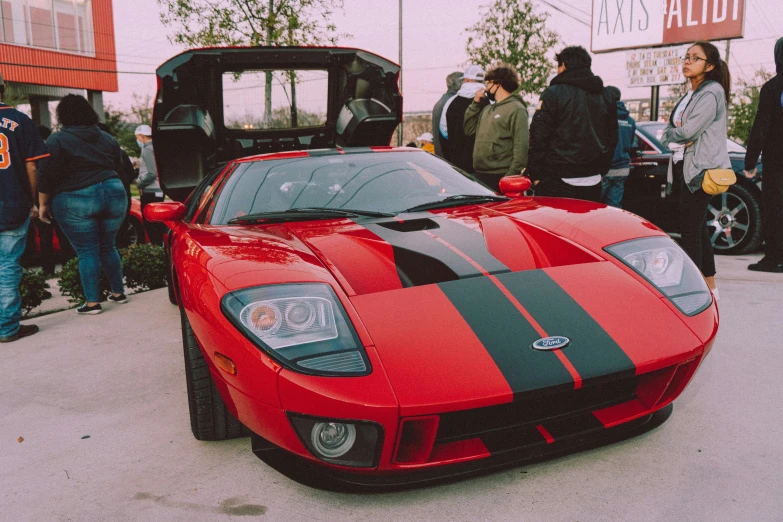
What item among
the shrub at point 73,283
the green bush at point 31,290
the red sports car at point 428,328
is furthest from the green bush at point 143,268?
the red sports car at point 428,328

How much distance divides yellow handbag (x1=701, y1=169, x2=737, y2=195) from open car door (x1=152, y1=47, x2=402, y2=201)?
2.55 meters

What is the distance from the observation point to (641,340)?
1874 millimetres

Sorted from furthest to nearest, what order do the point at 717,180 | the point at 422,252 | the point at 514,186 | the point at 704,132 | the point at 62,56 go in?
1. the point at 62,56
2. the point at 704,132
3. the point at 717,180
4. the point at 514,186
5. the point at 422,252

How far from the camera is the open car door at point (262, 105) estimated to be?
4.83 m

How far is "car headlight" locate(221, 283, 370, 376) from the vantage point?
173cm

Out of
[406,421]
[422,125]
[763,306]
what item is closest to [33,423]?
[406,421]

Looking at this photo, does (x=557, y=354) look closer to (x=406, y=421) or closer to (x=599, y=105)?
(x=406, y=421)

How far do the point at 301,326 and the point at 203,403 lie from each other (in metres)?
0.67

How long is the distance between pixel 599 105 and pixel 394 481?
319 cm

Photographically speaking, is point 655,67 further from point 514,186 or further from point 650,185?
point 514,186

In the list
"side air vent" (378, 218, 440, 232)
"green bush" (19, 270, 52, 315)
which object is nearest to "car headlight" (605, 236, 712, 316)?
"side air vent" (378, 218, 440, 232)

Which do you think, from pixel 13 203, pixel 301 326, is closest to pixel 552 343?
pixel 301 326

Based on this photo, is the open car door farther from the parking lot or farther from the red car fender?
the red car fender

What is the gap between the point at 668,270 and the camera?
2.22 m
